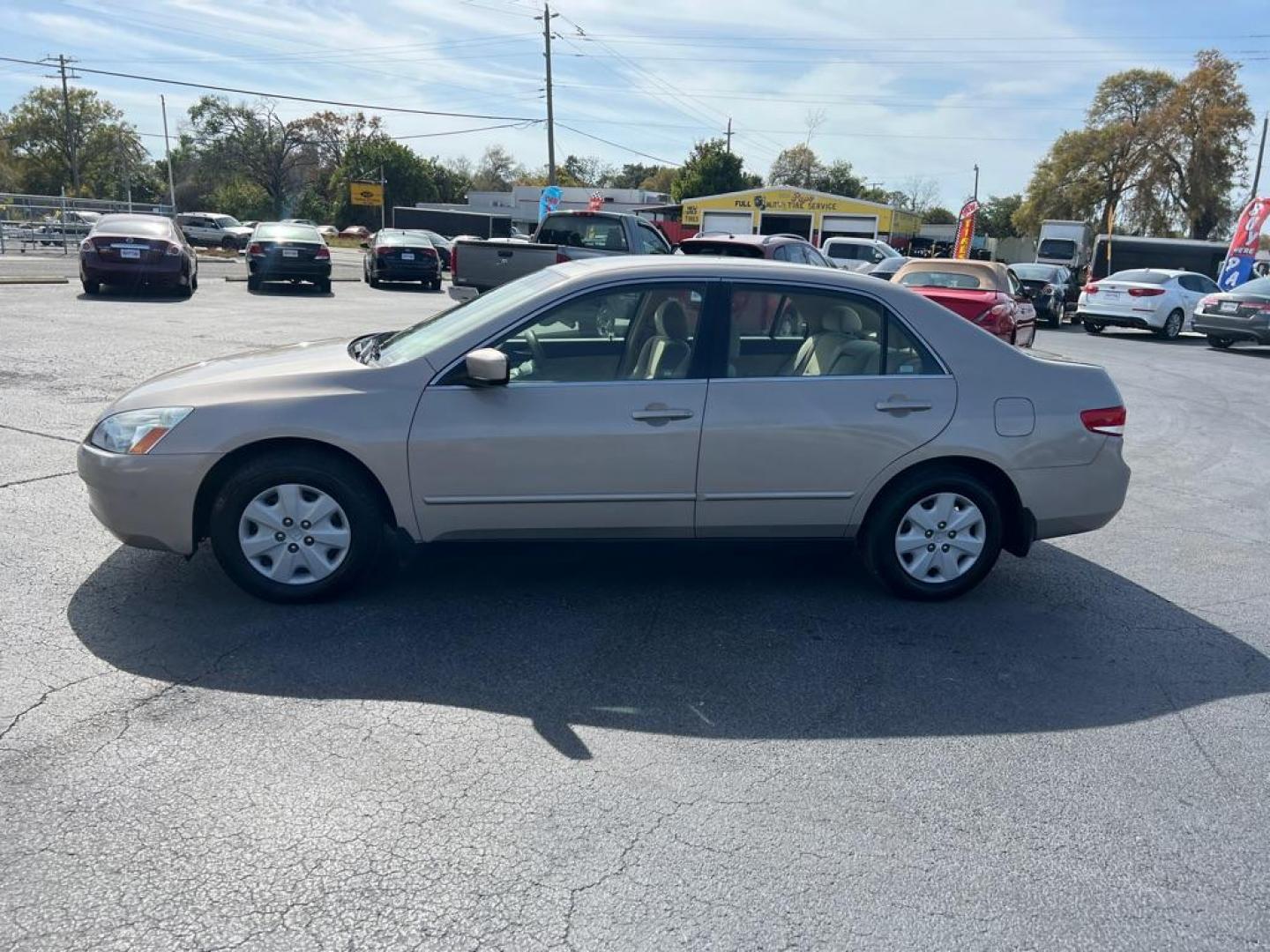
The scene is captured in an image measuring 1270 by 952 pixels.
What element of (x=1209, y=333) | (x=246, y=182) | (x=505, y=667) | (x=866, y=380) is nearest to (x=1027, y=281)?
(x=1209, y=333)

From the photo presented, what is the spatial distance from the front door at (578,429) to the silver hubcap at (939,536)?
1.14m

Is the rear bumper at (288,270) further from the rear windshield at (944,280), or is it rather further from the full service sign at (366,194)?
the full service sign at (366,194)

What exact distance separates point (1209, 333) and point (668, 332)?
19.3 metres

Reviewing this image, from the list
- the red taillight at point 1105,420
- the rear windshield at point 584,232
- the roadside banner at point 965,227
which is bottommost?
the red taillight at point 1105,420

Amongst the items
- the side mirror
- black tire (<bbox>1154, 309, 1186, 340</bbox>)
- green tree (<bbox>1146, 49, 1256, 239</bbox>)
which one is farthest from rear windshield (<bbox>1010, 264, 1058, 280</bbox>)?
green tree (<bbox>1146, 49, 1256, 239</bbox>)

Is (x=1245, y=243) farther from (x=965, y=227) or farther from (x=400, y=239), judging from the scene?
(x=400, y=239)

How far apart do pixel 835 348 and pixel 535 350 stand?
1.47 meters

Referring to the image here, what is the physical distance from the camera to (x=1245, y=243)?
2867 cm

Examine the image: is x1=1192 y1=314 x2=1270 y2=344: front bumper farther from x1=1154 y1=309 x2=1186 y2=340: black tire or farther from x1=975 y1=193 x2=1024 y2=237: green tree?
x1=975 y1=193 x2=1024 y2=237: green tree

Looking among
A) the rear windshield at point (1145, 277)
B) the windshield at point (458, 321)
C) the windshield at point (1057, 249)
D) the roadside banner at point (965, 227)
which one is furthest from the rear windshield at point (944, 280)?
the windshield at point (1057, 249)

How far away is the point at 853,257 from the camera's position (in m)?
27.5

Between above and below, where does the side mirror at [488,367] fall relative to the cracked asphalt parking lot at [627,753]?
above

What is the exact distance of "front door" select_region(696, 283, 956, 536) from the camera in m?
4.66

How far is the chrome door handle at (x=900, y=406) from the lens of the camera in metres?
4.77
